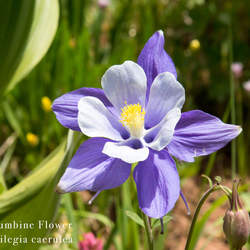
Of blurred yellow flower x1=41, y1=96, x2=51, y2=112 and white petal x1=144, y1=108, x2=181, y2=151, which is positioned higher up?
blurred yellow flower x1=41, y1=96, x2=51, y2=112

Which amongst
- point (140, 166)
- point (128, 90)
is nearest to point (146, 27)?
point (128, 90)

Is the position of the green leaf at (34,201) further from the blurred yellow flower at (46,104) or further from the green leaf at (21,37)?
the blurred yellow flower at (46,104)

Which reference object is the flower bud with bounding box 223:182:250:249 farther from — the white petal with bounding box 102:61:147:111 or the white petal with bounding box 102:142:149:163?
the white petal with bounding box 102:61:147:111

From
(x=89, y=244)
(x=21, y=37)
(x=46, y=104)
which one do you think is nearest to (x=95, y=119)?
(x=89, y=244)

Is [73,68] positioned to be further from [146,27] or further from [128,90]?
[128,90]

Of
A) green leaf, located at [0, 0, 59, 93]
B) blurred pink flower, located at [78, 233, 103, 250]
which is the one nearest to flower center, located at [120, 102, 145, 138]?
blurred pink flower, located at [78, 233, 103, 250]

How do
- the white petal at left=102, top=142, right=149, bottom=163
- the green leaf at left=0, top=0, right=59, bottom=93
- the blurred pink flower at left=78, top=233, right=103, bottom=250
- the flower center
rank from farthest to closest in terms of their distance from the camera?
the green leaf at left=0, top=0, right=59, bottom=93
the blurred pink flower at left=78, top=233, right=103, bottom=250
the flower center
the white petal at left=102, top=142, right=149, bottom=163

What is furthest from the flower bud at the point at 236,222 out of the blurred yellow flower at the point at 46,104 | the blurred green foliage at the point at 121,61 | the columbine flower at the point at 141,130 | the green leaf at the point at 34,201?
the blurred yellow flower at the point at 46,104
